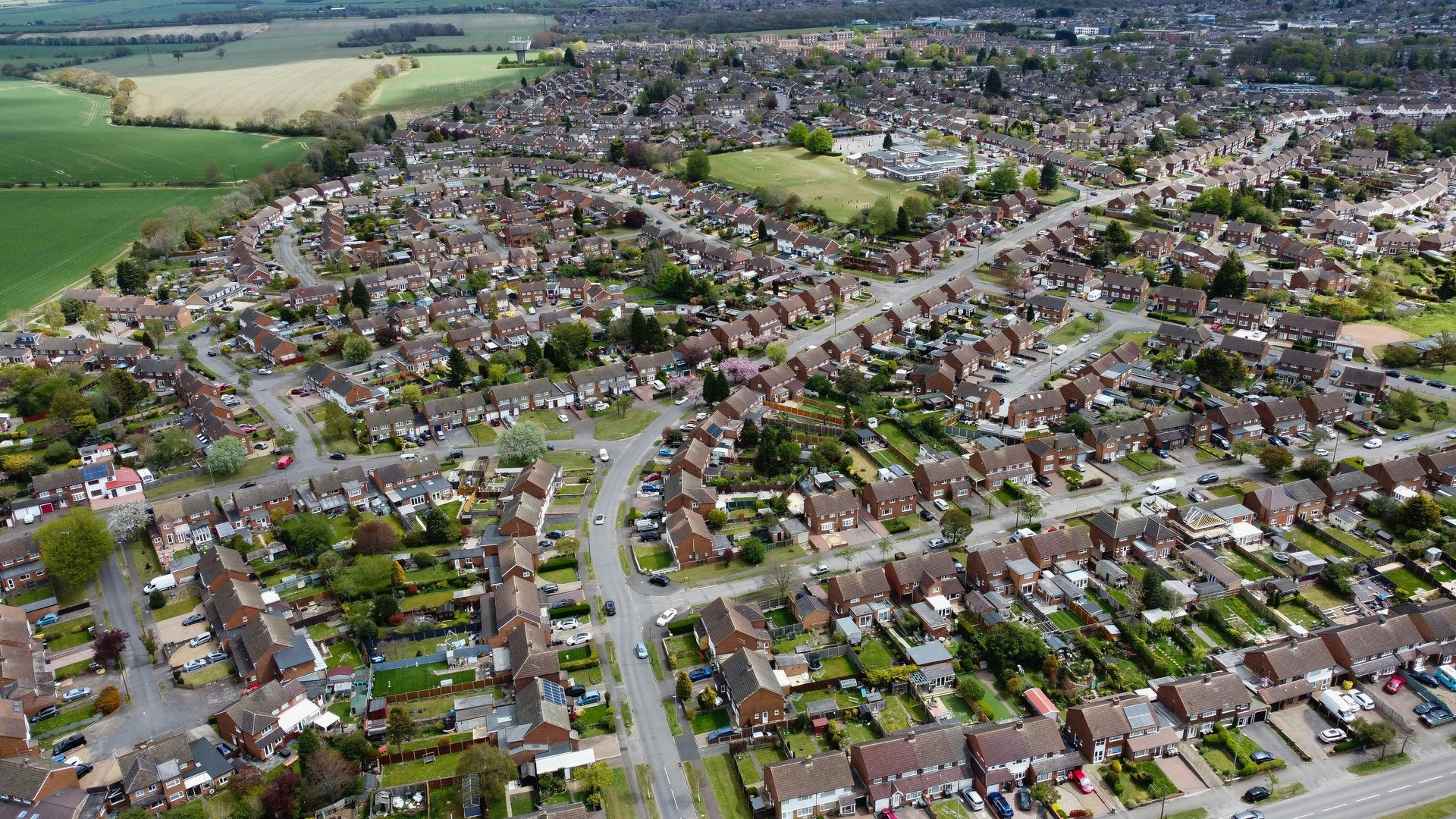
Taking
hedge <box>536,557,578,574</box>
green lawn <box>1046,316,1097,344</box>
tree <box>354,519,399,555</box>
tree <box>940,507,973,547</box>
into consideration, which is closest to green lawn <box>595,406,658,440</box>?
hedge <box>536,557,578,574</box>

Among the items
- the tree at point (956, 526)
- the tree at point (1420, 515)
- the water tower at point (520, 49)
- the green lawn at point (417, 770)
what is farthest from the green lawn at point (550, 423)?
the water tower at point (520, 49)

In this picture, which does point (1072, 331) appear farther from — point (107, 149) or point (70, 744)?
point (107, 149)

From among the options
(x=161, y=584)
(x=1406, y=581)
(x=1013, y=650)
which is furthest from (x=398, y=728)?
(x=1406, y=581)

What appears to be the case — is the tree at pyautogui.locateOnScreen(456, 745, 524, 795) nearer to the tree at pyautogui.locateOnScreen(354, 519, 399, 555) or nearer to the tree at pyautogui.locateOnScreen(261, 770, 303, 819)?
the tree at pyautogui.locateOnScreen(261, 770, 303, 819)

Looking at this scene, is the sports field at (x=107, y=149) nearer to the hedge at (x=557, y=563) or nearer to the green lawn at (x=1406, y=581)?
the hedge at (x=557, y=563)

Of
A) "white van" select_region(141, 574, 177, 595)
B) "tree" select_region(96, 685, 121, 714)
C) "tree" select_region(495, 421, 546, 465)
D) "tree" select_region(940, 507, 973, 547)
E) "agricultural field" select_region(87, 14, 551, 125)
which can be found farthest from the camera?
"agricultural field" select_region(87, 14, 551, 125)

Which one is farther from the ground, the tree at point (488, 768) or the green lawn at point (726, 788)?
the tree at point (488, 768)

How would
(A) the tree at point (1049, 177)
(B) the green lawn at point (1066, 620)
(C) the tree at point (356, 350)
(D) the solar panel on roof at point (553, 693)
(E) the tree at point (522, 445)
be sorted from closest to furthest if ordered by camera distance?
(D) the solar panel on roof at point (553, 693)
(B) the green lawn at point (1066, 620)
(E) the tree at point (522, 445)
(C) the tree at point (356, 350)
(A) the tree at point (1049, 177)

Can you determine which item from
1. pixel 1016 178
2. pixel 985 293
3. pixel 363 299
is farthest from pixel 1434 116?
pixel 363 299
